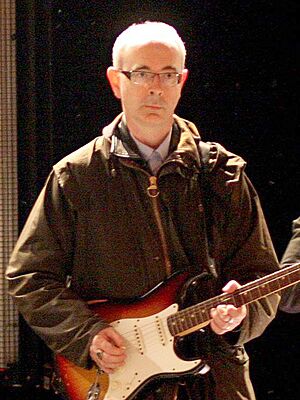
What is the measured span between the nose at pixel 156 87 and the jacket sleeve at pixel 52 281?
0.40 m

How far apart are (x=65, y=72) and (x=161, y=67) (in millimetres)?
686

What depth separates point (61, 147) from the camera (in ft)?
11.5

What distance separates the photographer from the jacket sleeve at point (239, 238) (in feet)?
9.57

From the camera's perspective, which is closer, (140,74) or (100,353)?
(100,353)

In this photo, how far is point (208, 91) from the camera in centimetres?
373

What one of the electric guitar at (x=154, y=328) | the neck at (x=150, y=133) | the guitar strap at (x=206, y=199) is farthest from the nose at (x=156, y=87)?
the electric guitar at (x=154, y=328)

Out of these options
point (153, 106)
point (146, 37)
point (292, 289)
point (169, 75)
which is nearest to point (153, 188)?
point (153, 106)

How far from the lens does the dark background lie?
344 centimetres

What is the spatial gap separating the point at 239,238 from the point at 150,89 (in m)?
0.53

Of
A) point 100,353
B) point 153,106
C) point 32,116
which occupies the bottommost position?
point 100,353

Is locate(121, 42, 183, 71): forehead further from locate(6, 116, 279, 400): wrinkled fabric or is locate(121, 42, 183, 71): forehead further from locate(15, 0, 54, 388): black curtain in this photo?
locate(15, 0, 54, 388): black curtain

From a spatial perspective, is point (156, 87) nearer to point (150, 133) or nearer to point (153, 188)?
point (150, 133)

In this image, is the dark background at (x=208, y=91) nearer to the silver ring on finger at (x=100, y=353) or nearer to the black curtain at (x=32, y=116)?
the black curtain at (x=32, y=116)

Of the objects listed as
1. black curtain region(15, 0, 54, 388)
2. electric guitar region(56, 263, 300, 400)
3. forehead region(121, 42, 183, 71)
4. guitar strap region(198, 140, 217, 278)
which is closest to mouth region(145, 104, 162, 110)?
forehead region(121, 42, 183, 71)
